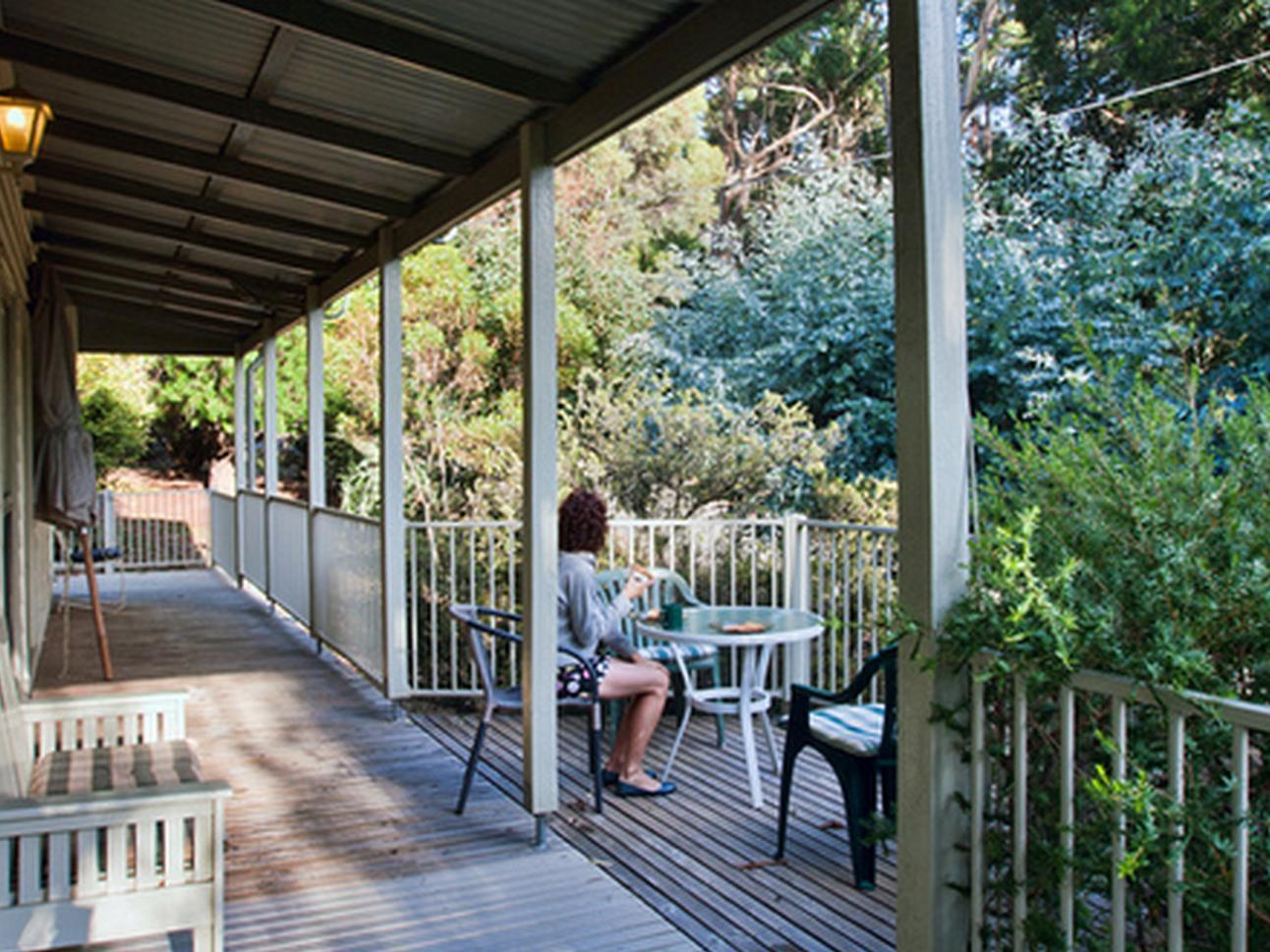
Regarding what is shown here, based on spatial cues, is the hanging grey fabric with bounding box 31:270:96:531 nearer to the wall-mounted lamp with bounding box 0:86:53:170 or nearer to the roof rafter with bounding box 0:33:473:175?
the roof rafter with bounding box 0:33:473:175

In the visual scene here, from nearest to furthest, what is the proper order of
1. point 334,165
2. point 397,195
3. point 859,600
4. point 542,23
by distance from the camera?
1. point 542,23
2. point 334,165
3. point 859,600
4. point 397,195

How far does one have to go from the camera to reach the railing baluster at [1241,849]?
1779 mm

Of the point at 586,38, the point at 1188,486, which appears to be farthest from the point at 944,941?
the point at 586,38

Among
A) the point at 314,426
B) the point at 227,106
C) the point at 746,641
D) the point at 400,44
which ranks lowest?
the point at 746,641

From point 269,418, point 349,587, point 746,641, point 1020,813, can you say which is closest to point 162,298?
point 269,418

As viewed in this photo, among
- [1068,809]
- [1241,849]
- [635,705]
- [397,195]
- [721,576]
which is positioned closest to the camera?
[1241,849]

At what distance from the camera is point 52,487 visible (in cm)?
598

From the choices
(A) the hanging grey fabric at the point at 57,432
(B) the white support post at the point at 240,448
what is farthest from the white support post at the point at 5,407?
(B) the white support post at the point at 240,448

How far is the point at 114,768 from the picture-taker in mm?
3219

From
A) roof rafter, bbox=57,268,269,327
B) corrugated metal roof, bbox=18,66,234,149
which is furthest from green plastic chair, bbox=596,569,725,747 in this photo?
roof rafter, bbox=57,268,269,327

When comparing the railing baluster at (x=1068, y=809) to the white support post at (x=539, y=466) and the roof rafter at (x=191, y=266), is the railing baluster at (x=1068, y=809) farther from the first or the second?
the roof rafter at (x=191, y=266)

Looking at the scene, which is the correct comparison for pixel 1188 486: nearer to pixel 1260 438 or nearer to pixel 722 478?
pixel 1260 438

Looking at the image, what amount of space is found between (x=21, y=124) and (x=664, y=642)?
125 inches

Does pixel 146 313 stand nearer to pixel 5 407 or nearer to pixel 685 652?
pixel 5 407
